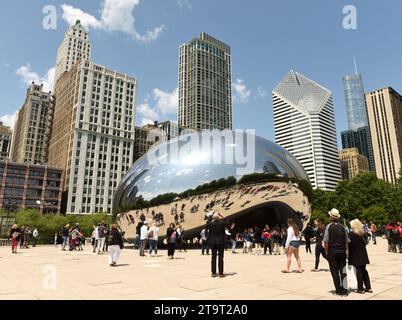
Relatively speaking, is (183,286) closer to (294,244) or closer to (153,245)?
(294,244)

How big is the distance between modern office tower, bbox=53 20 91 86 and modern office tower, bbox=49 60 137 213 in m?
44.7

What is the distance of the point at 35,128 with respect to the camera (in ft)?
464

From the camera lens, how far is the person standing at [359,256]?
6.78 metres

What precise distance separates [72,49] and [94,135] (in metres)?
76.8

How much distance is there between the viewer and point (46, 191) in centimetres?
10544

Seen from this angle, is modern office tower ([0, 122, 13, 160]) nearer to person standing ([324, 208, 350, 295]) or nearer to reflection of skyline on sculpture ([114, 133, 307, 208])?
reflection of skyline on sculpture ([114, 133, 307, 208])

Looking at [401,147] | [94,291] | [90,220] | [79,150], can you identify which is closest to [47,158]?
[79,150]

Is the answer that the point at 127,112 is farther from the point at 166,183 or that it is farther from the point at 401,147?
the point at 401,147

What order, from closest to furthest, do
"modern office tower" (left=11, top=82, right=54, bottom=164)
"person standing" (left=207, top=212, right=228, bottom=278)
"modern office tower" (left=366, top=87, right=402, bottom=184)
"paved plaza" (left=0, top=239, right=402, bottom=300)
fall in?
"paved plaza" (left=0, top=239, right=402, bottom=300) → "person standing" (left=207, top=212, right=228, bottom=278) → "modern office tower" (left=11, top=82, right=54, bottom=164) → "modern office tower" (left=366, top=87, right=402, bottom=184)

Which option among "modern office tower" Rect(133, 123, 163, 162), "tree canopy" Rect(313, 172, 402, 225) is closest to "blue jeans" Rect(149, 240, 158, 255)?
"tree canopy" Rect(313, 172, 402, 225)

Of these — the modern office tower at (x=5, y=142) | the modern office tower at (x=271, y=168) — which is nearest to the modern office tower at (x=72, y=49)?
the modern office tower at (x=5, y=142)

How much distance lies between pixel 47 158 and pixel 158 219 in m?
133

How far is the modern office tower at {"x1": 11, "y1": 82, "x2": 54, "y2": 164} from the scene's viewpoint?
14012cm
